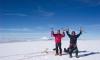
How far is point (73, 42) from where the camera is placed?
16391 millimetres

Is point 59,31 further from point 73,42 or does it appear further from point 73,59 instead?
point 73,59

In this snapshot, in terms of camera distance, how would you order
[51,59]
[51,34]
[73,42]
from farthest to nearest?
[51,34] < [73,42] < [51,59]

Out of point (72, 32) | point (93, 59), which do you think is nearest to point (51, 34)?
point (72, 32)

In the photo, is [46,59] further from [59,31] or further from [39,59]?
[59,31]

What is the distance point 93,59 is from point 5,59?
6385mm

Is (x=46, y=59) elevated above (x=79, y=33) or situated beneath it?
situated beneath

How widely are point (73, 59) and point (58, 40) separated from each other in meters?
2.72

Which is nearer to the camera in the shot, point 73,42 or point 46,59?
point 46,59

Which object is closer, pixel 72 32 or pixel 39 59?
pixel 39 59

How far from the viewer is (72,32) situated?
54.5 feet

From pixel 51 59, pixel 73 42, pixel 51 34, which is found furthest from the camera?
pixel 51 34

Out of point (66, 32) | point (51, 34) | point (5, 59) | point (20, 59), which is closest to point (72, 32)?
point (66, 32)

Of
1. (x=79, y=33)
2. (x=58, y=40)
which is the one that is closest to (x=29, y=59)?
(x=58, y=40)

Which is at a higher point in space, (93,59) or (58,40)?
(58,40)
